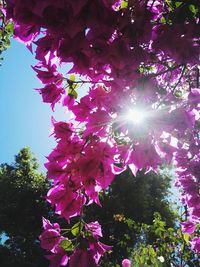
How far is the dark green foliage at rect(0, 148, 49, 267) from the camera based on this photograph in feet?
61.7

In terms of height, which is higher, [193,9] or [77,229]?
[193,9]

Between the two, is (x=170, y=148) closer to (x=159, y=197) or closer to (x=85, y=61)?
(x=85, y=61)

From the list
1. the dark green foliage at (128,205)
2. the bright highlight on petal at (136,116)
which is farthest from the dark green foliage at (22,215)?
the bright highlight on petal at (136,116)

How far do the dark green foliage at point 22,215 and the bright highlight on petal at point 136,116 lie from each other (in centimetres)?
1730

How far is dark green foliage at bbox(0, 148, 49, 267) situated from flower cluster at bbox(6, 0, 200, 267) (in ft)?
55.8

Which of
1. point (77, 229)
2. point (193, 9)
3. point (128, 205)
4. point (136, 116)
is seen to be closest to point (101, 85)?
point (136, 116)

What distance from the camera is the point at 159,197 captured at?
2159 cm

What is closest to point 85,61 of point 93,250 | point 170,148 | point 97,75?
point 97,75

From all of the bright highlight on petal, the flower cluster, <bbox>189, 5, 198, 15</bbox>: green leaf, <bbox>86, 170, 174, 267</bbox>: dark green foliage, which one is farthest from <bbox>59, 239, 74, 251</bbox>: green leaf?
<bbox>86, 170, 174, 267</bbox>: dark green foliage

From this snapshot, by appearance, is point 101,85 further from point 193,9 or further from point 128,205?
point 128,205

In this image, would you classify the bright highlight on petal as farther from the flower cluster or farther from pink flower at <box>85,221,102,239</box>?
pink flower at <box>85,221,102,239</box>

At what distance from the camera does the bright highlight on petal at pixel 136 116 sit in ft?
5.19

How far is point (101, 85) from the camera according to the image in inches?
73.9

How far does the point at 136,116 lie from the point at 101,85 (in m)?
0.37
